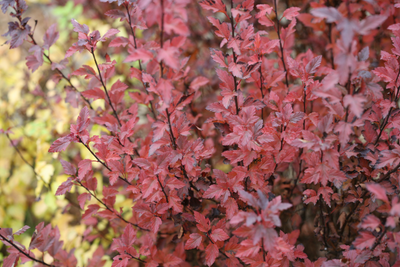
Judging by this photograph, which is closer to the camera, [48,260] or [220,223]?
[220,223]

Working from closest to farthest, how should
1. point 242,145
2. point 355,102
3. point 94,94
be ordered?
1. point 355,102
2. point 242,145
3. point 94,94

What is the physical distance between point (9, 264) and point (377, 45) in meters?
2.52

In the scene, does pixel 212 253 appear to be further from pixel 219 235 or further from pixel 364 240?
pixel 364 240

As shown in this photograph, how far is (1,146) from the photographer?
2436 mm

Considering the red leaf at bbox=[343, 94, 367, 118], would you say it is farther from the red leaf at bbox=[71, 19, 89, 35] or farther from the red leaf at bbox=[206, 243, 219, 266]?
the red leaf at bbox=[71, 19, 89, 35]

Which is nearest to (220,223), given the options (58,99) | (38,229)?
(38,229)

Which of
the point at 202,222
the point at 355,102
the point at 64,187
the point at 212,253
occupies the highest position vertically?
the point at 355,102

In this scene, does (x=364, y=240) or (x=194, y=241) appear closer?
(x=364, y=240)

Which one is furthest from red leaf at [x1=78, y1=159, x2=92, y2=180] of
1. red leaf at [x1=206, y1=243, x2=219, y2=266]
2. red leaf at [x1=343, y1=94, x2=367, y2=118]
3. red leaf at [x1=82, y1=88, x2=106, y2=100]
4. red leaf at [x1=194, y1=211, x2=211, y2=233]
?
red leaf at [x1=343, y1=94, x2=367, y2=118]

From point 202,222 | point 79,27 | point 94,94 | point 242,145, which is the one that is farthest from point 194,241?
point 79,27

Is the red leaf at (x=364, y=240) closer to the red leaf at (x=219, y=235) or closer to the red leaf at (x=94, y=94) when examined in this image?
the red leaf at (x=219, y=235)

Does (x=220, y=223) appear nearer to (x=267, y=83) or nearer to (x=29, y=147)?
(x=267, y=83)

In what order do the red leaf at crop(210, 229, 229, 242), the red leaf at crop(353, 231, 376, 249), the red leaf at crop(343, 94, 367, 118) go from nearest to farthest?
the red leaf at crop(343, 94, 367, 118)
the red leaf at crop(353, 231, 376, 249)
the red leaf at crop(210, 229, 229, 242)

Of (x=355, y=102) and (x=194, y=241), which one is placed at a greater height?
(x=355, y=102)
